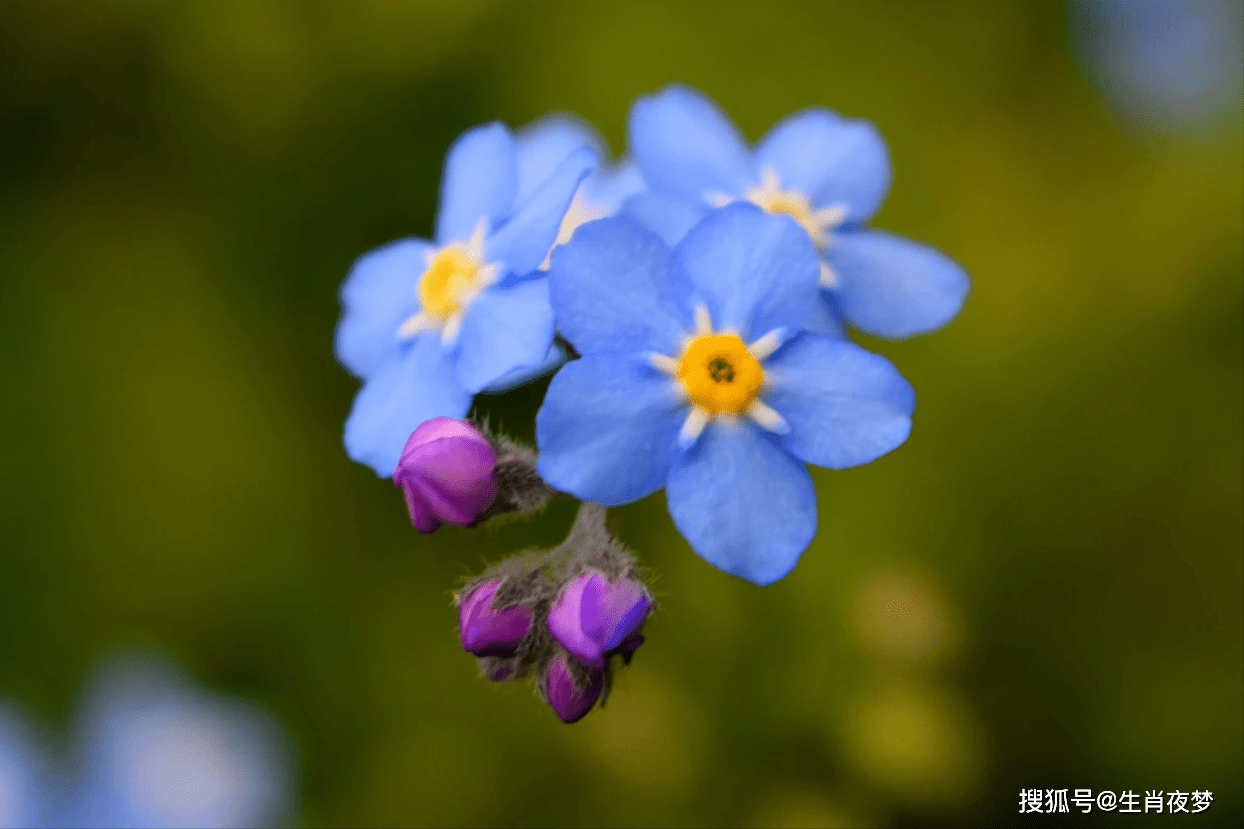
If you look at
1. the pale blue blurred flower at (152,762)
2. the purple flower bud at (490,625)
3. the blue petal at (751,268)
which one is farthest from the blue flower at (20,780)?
the blue petal at (751,268)

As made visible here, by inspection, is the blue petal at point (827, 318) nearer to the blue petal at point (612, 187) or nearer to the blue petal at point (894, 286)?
the blue petal at point (894, 286)

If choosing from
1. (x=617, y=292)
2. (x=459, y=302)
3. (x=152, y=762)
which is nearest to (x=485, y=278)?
(x=459, y=302)

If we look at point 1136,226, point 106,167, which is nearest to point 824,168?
point 1136,226

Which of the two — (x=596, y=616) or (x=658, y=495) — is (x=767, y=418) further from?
(x=658, y=495)

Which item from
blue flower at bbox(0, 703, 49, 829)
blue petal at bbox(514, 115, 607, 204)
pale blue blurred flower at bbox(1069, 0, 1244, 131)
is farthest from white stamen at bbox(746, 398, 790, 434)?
pale blue blurred flower at bbox(1069, 0, 1244, 131)

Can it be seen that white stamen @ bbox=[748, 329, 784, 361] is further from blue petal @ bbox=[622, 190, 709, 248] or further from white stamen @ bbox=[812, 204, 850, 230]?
white stamen @ bbox=[812, 204, 850, 230]

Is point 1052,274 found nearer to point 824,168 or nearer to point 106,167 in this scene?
point 824,168

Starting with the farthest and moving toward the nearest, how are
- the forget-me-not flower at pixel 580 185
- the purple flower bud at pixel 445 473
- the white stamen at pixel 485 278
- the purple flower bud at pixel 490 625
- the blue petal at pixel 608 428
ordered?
the forget-me-not flower at pixel 580 185 < the white stamen at pixel 485 278 < the purple flower bud at pixel 490 625 < the purple flower bud at pixel 445 473 < the blue petal at pixel 608 428

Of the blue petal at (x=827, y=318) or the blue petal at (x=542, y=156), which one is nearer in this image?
the blue petal at (x=827, y=318)
